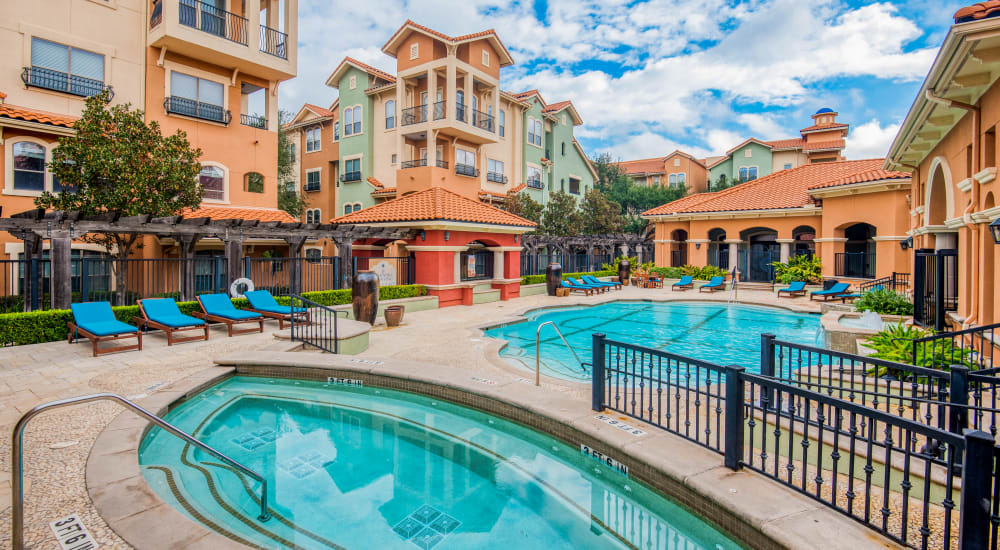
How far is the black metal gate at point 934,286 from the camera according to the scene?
1039 cm

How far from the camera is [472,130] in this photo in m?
28.1

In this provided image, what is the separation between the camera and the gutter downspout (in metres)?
7.85

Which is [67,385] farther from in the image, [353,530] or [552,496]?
[552,496]

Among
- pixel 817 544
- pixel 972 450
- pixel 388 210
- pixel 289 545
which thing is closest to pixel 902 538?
pixel 817 544

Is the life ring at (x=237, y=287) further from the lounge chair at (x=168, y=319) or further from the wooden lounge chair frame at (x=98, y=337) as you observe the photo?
the wooden lounge chair frame at (x=98, y=337)

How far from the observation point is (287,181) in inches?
1411

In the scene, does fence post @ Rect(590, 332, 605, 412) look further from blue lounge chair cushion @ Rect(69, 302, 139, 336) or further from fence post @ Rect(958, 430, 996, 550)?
blue lounge chair cushion @ Rect(69, 302, 139, 336)

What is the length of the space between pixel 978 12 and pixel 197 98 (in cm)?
2293

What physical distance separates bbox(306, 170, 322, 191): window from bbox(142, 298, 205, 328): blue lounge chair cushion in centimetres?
2349

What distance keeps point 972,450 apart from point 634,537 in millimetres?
2743

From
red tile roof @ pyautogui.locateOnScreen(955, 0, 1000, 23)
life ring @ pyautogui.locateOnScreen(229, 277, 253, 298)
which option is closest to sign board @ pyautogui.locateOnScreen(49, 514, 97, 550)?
red tile roof @ pyautogui.locateOnScreen(955, 0, 1000, 23)

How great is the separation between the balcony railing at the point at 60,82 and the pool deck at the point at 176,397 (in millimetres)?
10543

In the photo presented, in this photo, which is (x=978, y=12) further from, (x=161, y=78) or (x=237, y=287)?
(x=161, y=78)

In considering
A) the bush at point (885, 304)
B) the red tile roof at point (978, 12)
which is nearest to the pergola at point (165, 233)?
the red tile roof at point (978, 12)
